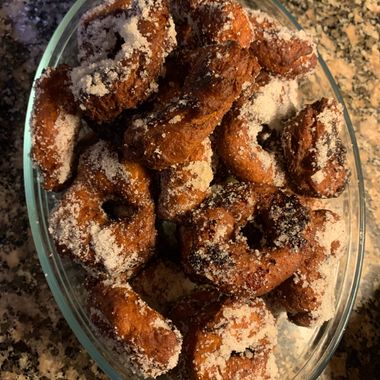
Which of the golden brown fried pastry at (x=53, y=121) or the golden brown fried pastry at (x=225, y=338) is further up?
the golden brown fried pastry at (x=53, y=121)

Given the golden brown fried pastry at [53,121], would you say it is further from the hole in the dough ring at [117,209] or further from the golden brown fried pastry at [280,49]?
the golden brown fried pastry at [280,49]

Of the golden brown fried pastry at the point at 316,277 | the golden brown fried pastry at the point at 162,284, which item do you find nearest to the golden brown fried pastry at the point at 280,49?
the golden brown fried pastry at the point at 316,277

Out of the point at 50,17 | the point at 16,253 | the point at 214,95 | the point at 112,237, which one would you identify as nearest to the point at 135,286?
the point at 112,237

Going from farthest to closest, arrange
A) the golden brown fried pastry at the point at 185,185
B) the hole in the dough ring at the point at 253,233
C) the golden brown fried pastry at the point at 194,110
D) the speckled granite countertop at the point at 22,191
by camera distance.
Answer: the speckled granite countertop at the point at 22,191 → the hole in the dough ring at the point at 253,233 → the golden brown fried pastry at the point at 185,185 → the golden brown fried pastry at the point at 194,110

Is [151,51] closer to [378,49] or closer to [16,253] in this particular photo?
[16,253]

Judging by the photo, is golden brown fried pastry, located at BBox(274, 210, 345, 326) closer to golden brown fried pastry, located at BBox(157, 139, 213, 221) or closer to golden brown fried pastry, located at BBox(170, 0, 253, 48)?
golden brown fried pastry, located at BBox(157, 139, 213, 221)

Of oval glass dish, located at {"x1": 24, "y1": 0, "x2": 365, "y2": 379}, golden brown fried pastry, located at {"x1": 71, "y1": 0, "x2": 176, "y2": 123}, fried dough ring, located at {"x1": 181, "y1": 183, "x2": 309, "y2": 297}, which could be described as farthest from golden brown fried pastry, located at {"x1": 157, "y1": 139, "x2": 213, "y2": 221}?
oval glass dish, located at {"x1": 24, "y1": 0, "x2": 365, "y2": 379}
